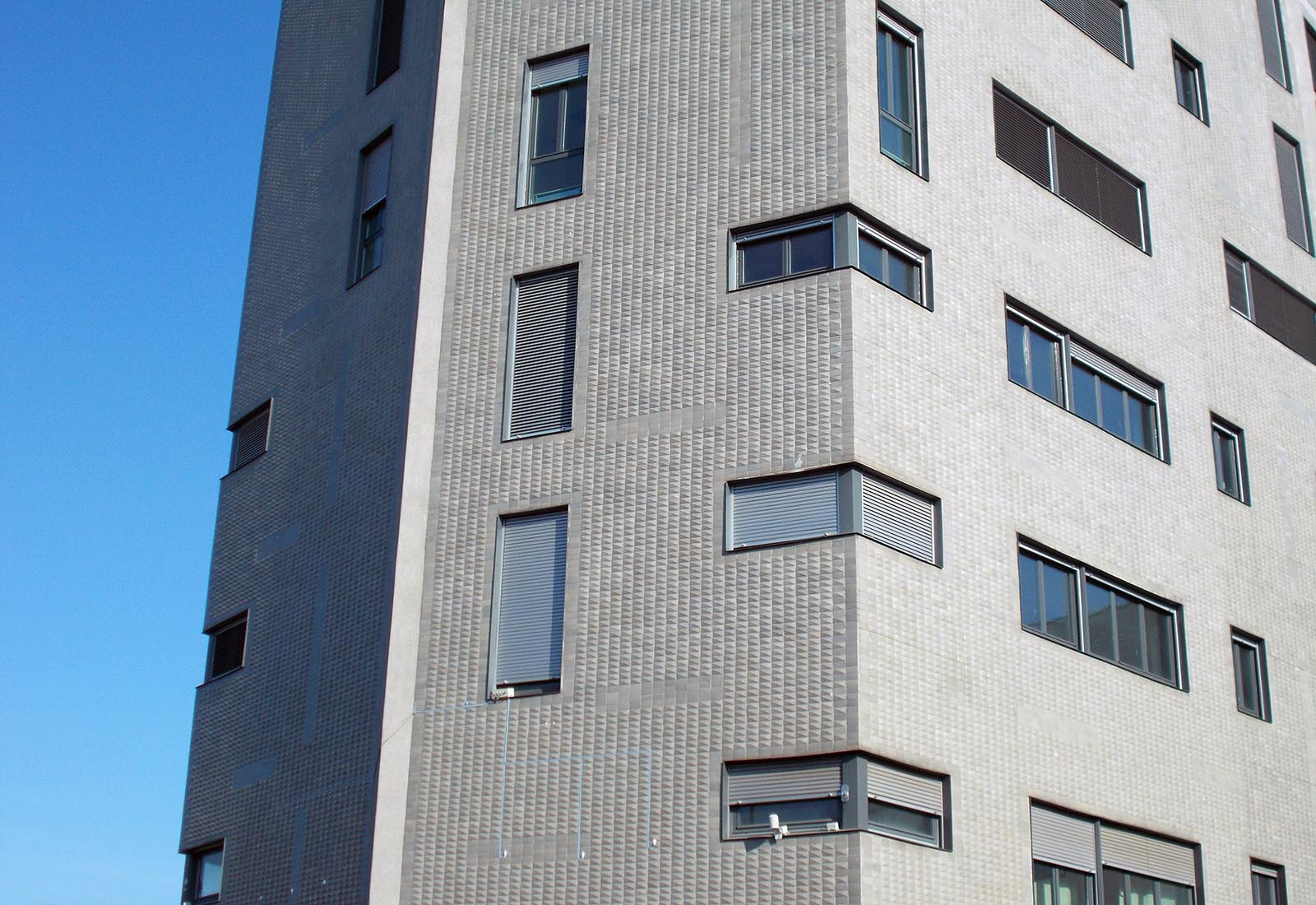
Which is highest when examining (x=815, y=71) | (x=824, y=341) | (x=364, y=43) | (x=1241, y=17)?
(x=1241, y=17)

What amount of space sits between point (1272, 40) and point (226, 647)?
22795 mm

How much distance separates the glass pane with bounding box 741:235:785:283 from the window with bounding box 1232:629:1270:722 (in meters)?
9.84

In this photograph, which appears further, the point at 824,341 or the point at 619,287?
the point at 619,287

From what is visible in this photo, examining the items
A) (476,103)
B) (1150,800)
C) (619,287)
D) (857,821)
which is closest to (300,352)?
(476,103)

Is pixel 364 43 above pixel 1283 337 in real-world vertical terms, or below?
above

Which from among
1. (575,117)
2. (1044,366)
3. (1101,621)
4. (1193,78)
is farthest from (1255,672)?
(575,117)

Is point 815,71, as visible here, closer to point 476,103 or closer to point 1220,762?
point 476,103

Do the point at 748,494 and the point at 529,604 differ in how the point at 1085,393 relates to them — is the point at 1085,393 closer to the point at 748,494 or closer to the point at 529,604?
the point at 748,494

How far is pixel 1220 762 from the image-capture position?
72.3ft

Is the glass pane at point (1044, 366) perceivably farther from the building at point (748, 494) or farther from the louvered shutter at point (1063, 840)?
the louvered shutter at point (1063, 840)

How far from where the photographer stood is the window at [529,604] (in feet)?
60.7

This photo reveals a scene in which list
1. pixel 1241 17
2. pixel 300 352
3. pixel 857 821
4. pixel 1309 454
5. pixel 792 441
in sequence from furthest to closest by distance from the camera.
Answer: pixel 1241 17, pixel 1309 454, pixel 300 352, pixel 792 441, pixel 857 821

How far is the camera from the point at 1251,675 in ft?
78.3

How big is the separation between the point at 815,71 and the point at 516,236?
4.42 meters
